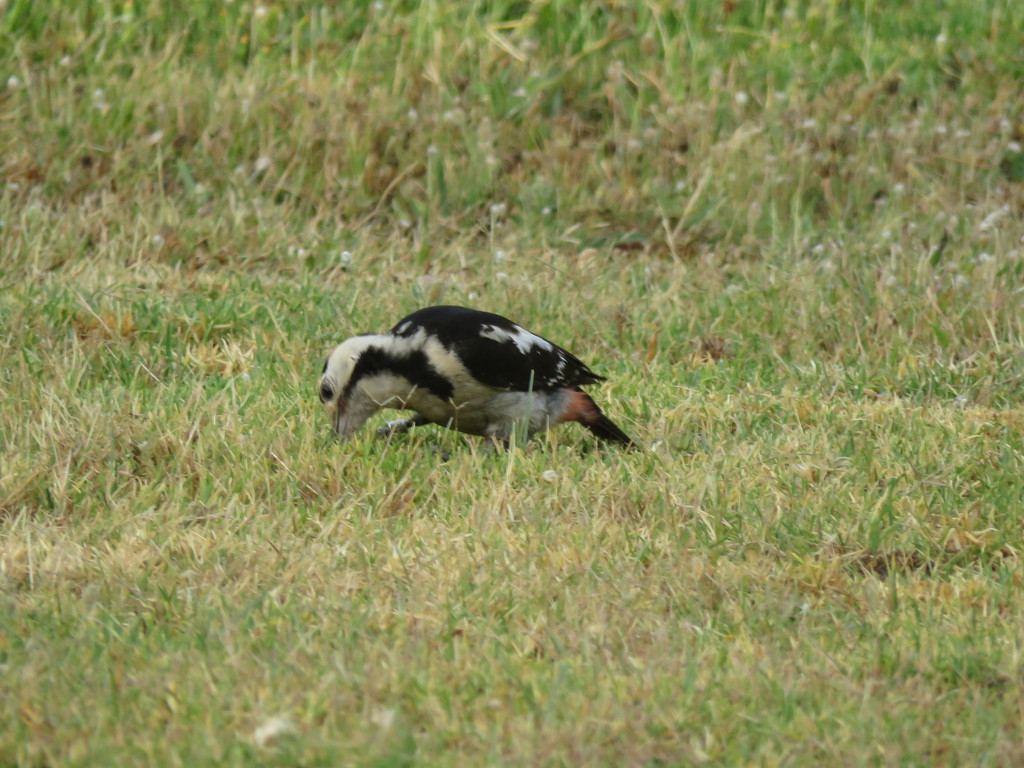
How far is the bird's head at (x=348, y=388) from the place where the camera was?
17.2 ft

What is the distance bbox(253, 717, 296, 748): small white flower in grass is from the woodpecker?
90.5 inches

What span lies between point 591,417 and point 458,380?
1.84ft

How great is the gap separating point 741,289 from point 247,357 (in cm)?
268

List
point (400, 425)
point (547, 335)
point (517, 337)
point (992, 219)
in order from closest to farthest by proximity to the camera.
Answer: point (517, 337) < point (400, 425) < point (547, 335) < point (992, 219)

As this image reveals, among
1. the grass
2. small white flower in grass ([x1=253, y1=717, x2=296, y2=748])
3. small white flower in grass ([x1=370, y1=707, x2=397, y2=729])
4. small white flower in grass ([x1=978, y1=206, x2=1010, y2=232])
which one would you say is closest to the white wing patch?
the grass

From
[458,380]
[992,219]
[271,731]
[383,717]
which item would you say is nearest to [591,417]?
[458,380]

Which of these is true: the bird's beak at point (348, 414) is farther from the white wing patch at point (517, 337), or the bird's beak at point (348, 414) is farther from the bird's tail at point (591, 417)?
the bird's tail at point (591, 417)

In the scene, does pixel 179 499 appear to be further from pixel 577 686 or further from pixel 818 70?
pixel 818 70

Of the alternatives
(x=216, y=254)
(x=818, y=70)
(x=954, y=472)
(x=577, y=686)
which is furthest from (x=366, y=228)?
(x=577, y=686)

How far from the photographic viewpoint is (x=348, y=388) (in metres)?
5.25

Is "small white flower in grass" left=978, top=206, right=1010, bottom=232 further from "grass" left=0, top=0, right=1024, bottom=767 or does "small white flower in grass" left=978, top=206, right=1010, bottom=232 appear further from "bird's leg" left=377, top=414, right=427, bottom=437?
"bird's leg" left=377, top=414, right=427, bottom=437

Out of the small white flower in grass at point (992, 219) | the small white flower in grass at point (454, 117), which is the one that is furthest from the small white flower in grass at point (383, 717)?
the small white flower in grass at point (454, 117)

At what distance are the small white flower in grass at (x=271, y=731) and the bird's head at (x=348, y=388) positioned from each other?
2.28 meters

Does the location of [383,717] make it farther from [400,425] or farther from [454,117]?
[454,117]
